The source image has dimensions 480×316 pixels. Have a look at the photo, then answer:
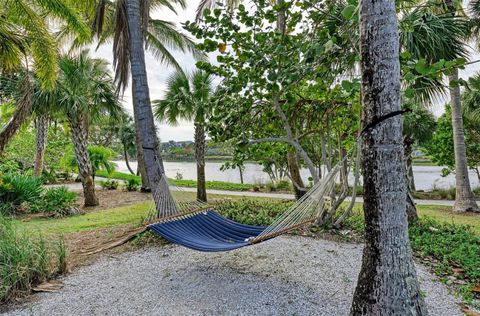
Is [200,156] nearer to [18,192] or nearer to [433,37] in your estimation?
[18,192]

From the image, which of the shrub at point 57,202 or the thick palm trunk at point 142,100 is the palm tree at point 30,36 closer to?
the thick palm trunk at point 142,100

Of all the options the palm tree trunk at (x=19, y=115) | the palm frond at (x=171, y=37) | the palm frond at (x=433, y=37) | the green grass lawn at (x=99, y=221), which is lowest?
the green grass lawn at (x=99, y=221)

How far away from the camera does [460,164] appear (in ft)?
23.0

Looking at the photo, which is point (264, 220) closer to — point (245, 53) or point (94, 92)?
point (245, 53)

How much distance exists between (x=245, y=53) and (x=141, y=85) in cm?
173

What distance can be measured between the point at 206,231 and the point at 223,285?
26.4 inches

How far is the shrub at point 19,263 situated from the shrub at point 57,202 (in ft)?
12.3

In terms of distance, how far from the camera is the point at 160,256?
11.6ft

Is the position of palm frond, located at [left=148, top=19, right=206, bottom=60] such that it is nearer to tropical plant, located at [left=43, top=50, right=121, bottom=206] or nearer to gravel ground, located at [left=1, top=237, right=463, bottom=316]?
tropical plant, located at [left=43, top=50, right=121, bottom=206]

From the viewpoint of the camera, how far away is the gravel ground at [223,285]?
2270 mm

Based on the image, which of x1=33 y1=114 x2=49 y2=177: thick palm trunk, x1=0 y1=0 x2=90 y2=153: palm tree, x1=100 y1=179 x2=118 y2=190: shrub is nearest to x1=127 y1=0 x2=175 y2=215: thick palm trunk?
x1=0 y1=0 x2=90 y2=153: palm tree

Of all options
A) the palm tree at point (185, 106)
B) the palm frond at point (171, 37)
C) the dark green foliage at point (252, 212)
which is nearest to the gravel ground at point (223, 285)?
the dark green foliage at point (252, 212)

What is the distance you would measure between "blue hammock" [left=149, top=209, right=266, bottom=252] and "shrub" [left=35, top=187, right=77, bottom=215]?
4413 mm

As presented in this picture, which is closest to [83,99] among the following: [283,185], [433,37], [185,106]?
[185,106]
